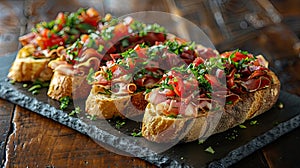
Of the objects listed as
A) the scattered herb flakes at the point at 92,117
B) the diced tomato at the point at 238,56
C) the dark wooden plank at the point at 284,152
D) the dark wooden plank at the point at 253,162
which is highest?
the diced tomato at the point at 238,56

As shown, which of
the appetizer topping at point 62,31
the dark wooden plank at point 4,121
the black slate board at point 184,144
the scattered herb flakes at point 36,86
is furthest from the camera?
the appetizer topping at point 62,31

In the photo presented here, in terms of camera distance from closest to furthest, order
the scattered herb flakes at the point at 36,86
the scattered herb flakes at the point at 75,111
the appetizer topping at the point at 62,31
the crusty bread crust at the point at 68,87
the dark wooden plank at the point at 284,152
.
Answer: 1. the dark wooden plank at the point at 284,152
2. the scattered herb flakes at the point at 75,111
3. the crusty bread crust at the point at 68,87
4. the scattered herb flakes at the point at 36,86
5. the appetizer topping at the point at 62,31

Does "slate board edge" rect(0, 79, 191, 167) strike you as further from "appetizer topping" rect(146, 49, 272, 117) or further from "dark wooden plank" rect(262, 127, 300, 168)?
"dark wooden plank" rect(262, 127, 300, 168)

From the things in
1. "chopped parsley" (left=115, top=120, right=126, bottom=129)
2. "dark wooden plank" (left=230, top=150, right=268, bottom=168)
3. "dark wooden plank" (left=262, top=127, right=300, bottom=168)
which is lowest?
"dark wooden plank" (left=262, top=127, right=300, bottom=168)

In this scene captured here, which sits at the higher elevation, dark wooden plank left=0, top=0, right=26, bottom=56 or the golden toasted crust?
the golden toasted crust

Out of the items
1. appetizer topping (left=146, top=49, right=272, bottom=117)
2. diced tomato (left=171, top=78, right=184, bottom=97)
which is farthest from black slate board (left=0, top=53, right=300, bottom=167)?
diced tomato (left=171, top=78, right=184, bottom=97)

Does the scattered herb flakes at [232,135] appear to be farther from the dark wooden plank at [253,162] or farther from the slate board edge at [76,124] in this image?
the slate board edge at [76,124]

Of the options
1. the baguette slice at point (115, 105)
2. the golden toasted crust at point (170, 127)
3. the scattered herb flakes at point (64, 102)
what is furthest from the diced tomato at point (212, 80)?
the scattered herb flakes at point (64, 102)

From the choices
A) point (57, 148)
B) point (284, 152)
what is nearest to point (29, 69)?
point (57, 148)
